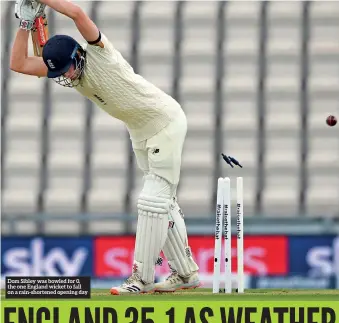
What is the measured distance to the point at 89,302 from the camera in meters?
4.40

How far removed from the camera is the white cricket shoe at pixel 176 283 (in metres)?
5.27

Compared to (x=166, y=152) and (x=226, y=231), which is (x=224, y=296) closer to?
(x=226, y=231)

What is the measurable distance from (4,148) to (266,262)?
9.10ft

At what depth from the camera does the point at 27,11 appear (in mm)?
4965

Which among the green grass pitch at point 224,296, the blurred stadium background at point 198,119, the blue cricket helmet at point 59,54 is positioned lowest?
the green grass pitch at point 224,296

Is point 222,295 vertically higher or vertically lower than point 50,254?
lower

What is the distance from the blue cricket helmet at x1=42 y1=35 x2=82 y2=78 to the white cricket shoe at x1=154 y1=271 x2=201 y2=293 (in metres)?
1.08

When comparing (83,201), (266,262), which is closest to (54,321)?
(266,262)

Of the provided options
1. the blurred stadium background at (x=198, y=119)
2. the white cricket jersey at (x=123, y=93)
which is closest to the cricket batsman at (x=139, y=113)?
the white cricket jersey at (x=123, y=93)

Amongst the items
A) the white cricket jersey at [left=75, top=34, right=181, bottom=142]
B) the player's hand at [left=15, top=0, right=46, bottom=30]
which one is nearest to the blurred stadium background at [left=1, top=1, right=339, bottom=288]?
the white cricket jersey at [left=75, top=34, right=181, bottom=142]

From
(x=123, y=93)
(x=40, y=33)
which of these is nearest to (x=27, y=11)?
(x=40, y=33)

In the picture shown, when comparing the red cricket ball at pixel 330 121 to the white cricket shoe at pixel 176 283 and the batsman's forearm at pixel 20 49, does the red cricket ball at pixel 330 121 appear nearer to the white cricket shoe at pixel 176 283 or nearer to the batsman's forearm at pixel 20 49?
the white cricket shoe at pixel 176 283

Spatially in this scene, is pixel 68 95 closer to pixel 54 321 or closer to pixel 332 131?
pixel 332 131

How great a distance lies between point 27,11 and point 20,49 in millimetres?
191
